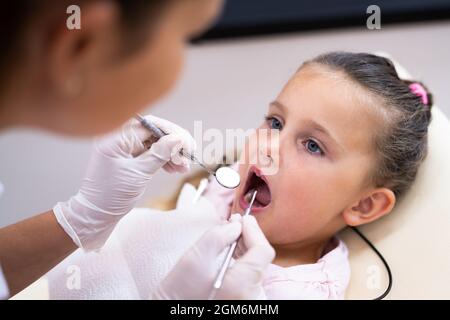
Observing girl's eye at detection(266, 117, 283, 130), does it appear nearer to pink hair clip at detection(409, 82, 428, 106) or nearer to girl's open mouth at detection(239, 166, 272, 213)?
girl's open mouth at detection(239, 166, 272, 213)

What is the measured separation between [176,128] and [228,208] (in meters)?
0.30

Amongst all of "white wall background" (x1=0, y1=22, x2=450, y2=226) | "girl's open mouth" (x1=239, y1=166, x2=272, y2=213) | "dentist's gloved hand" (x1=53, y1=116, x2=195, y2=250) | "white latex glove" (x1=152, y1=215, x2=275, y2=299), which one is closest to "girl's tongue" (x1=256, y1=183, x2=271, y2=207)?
"girl's open mouth" (x1=239, y1=166, x2=272, y2=213)

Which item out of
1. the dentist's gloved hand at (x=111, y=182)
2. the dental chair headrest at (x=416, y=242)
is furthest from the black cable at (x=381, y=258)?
the dentist's gloved hand at (x=111, y=182)

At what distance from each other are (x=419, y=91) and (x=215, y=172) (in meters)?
0.55

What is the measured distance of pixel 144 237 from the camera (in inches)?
50.0

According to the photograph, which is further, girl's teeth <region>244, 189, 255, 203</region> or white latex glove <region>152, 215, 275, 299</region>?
girl's teeth <region>244, 189, 255, 203</region>

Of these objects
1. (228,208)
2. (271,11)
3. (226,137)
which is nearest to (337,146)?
(228,208)

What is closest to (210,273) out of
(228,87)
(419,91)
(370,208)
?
(370,208)

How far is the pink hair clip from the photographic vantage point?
4.33 feet

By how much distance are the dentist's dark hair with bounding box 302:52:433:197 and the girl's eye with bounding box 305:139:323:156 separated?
0.13m

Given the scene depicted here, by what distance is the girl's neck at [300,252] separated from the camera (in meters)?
1.30

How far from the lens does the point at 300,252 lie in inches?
52.6

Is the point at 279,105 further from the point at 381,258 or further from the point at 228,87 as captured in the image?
the point at 228,87
